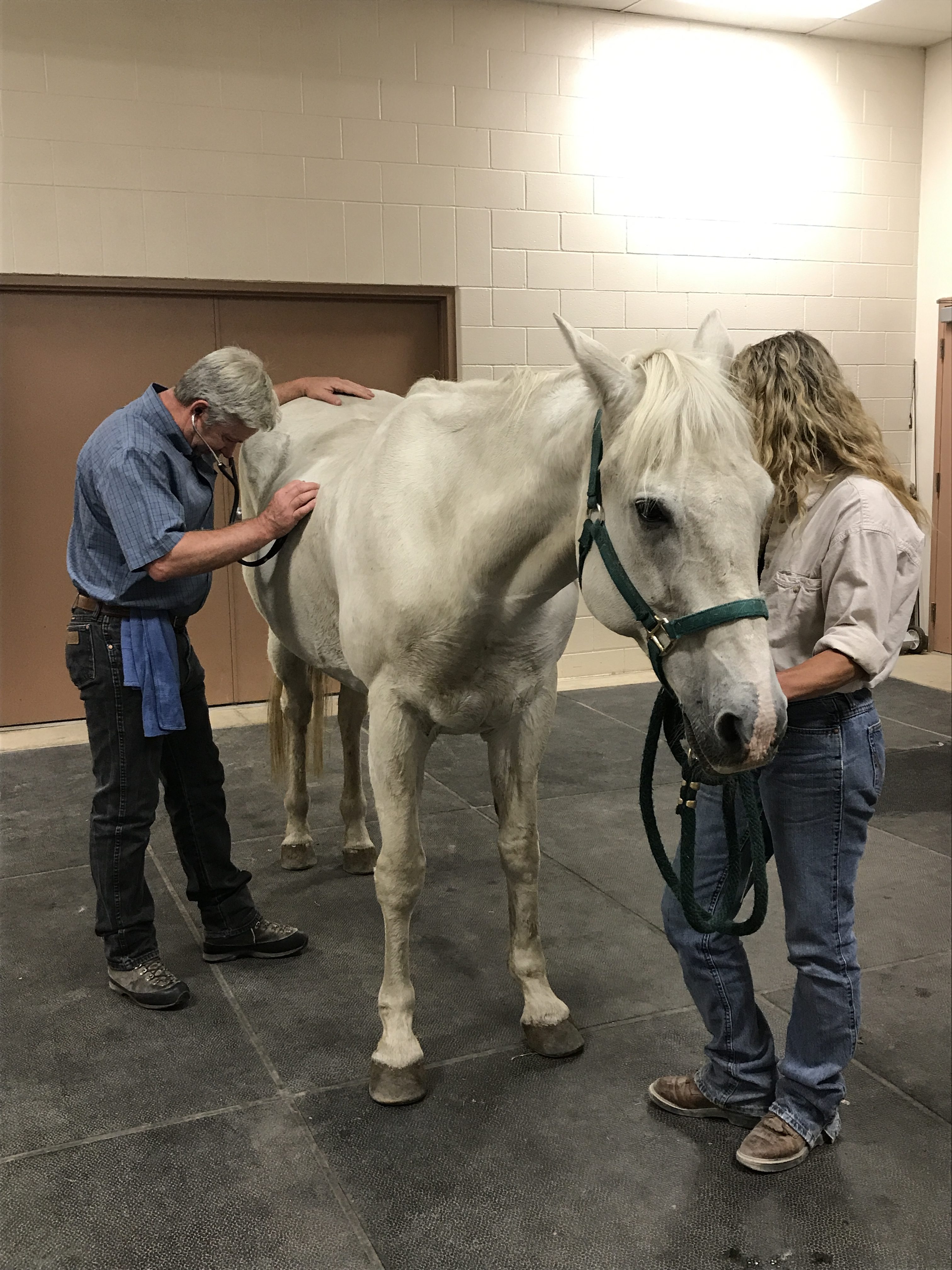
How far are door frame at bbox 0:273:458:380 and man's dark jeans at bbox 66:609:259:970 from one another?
298cm

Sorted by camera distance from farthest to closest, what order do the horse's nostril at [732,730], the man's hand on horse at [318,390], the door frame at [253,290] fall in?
the door frame at [253,290] < the man's hand on horse at [318,390] < the horse's nostril at [732,730]

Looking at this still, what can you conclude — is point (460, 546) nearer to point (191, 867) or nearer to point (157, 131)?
point (191, 867)

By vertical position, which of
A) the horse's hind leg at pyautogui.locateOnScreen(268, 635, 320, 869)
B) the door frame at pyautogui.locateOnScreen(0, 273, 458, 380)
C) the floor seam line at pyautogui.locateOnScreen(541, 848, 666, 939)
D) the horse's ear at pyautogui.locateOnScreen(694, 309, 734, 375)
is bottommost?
the floor seam line at pyautogui.locateOnScreen(541, 848, 666, 939)

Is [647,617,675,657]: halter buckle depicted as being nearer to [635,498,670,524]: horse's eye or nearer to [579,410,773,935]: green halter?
[579,410,773,935]: green halter

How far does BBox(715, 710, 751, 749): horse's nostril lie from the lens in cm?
144

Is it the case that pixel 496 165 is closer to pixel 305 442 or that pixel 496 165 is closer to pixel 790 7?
pixel 790 7

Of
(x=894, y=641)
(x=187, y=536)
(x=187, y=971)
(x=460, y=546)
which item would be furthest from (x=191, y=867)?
(x=894, y=641)

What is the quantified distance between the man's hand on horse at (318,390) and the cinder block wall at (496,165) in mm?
2234

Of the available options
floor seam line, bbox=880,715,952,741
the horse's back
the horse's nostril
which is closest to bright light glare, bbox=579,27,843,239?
floor seam line, bbox=880,715,952,741

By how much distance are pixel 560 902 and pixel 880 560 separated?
1763 millimetres

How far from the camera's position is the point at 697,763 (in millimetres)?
1574

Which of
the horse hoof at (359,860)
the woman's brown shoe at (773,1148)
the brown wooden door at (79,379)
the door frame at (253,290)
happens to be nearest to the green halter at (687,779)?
the woman's brown shoe at (773,1148)

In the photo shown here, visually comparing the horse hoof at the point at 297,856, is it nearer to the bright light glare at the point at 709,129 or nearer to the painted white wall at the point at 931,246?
the bright light glare at the point at 709,129

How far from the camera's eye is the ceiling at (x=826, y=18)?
5664 mm
